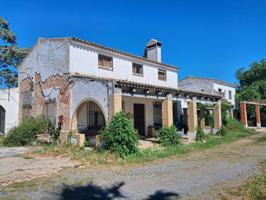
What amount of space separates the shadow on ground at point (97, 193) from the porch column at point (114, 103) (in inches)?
213

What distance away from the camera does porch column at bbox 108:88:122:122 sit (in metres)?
12.0

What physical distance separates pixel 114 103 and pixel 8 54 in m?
→ 24.7

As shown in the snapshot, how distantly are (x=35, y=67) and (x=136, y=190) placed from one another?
46.9ft

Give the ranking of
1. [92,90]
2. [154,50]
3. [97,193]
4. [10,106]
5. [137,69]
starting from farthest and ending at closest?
[154,50] < [10,106] < [137,69] < [92,90] < [97,193]

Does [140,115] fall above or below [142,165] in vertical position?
above

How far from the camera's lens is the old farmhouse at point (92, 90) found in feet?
43.3

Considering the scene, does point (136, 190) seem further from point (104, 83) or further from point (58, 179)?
point (104, 83)

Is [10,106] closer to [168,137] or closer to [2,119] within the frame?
[2,119]

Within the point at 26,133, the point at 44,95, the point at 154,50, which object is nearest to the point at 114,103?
the point at 26,133

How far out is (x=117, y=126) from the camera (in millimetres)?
11047

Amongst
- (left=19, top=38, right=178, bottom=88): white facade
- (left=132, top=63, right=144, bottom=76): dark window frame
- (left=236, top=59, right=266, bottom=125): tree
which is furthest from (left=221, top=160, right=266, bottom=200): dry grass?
(left=236, top=59, right=266, bottom=125): tree

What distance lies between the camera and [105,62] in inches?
679

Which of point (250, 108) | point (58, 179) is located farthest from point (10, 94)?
point (250, 108)

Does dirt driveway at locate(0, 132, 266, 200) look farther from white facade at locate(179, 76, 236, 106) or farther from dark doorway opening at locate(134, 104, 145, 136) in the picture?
white facade at locate(179, 76, 236, 106)
